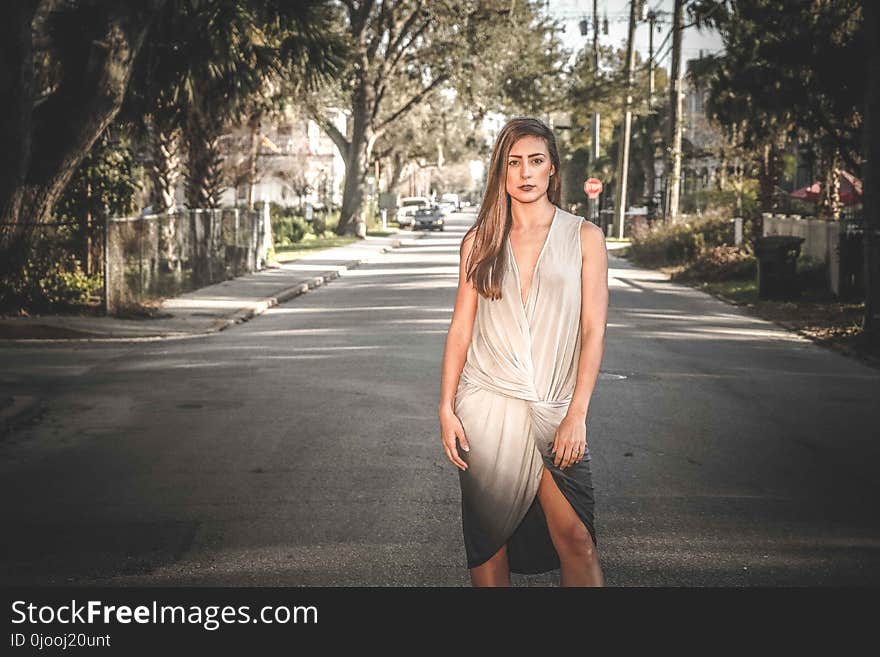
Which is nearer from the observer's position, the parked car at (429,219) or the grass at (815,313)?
the grass at (815,313)

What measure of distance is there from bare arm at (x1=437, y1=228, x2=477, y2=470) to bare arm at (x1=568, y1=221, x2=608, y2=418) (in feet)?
1.19

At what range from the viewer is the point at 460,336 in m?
4.50

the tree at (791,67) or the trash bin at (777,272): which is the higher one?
the tree at (791,67)

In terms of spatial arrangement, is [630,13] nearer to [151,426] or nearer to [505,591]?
[151,426]

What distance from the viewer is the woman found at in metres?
4.35

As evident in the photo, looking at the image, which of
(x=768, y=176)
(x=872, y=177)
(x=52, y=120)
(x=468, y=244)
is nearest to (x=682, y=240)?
(x=768, y=176)

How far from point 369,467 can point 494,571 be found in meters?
4.32

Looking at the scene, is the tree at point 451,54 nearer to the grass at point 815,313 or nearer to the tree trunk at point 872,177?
the grass at point 815,313

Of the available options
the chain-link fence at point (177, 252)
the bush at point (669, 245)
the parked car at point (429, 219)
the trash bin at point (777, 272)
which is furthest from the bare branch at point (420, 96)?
the trash bin at point (777, 272)

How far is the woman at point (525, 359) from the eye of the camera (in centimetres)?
435

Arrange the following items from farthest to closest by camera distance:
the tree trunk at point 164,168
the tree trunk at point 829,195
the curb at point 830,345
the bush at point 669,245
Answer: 1. the bush at point 669,245
2. the tree trunk at point 164,168
3. the tree trunk at point 829,195
4. the curb at point 830,345

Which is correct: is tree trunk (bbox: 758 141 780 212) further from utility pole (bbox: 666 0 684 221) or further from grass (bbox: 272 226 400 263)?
A: grass (bbox: 272 226 400 263)

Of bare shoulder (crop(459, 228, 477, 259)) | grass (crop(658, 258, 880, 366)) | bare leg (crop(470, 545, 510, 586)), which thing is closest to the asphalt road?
grass (crop(658, 258, 880, 366))

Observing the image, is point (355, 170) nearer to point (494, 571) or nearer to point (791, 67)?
point (791, 67)
